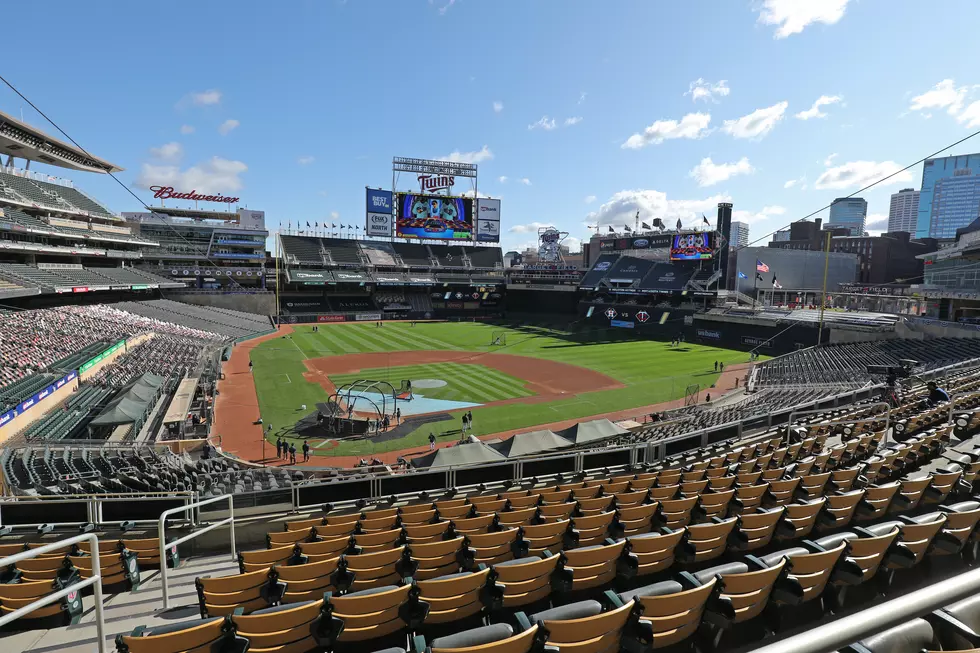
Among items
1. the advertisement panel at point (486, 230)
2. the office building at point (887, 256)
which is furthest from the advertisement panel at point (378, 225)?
the office building at point (887, 256)

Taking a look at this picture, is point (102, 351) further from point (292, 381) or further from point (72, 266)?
point (72, 266)

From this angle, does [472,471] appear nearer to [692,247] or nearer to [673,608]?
[673,608]

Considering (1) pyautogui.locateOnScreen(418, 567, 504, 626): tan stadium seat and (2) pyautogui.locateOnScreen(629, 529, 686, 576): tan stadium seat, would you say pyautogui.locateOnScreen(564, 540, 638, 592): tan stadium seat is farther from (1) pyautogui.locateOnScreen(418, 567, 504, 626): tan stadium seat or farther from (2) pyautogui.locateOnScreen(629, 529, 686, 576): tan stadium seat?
(1) pyautogui.locateOnScreen(418, 567, 504, 626): tan stadium seat

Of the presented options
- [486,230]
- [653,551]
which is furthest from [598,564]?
[486,230]

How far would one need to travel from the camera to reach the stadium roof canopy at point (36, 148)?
47125 mm

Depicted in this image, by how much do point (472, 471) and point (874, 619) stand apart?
9.21 metres

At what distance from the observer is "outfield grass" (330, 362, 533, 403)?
108 ft

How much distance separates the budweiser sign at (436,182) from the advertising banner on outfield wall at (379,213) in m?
6.67

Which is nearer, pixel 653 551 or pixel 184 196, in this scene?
pixel 653 551

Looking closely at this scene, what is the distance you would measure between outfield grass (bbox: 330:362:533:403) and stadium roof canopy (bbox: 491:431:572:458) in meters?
14.3

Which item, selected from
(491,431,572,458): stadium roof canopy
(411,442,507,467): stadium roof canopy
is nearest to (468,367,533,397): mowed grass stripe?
(491,431,572,458): stadium roof canopy

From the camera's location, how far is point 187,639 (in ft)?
12.3

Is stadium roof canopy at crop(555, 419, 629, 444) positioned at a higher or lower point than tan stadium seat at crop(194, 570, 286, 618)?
lower

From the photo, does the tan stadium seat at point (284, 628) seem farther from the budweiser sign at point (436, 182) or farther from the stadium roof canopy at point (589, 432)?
the budweiser sign at point (436, 182)
